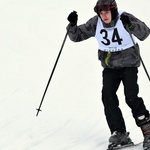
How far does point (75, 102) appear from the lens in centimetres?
865

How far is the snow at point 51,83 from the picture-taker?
23.0 feet

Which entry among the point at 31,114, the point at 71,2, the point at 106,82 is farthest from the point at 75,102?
the point at 71,2

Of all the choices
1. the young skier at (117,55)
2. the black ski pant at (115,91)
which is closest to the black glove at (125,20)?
the young skier at (117,55)

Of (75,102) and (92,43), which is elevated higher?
(92,43)

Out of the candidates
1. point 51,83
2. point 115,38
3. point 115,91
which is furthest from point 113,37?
point 51,83

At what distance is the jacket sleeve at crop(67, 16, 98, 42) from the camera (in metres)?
6.41

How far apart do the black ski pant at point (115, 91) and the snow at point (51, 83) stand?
42 centimetres

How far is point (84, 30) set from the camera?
6461mm

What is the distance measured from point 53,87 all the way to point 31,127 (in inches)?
Answer: 91.5

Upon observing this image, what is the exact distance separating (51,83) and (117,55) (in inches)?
147

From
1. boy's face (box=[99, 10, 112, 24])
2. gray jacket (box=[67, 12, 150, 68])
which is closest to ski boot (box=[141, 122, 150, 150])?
gray jacket (box=[67, 12, 150, 68])

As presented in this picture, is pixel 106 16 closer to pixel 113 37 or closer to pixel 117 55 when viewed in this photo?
pixel 113 37

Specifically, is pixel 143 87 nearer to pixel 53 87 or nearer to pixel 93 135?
pixel 53 87

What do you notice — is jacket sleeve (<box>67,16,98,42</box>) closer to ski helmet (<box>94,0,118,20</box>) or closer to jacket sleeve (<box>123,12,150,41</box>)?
ski helmet (<box>94,0,118,20</box>)
